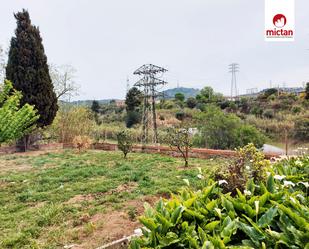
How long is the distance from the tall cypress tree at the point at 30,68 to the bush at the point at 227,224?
12375 millimetres

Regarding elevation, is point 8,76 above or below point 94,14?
below

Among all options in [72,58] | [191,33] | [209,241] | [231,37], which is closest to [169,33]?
[191,33]

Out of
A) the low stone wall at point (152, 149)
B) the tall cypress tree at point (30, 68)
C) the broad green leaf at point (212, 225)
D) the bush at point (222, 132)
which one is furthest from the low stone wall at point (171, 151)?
the broad green leaf at point (212, 225)

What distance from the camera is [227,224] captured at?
5.42 feet

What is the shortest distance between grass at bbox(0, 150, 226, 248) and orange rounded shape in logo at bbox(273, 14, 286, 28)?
5075 mm

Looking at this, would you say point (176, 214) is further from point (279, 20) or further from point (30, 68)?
point (30, 68)

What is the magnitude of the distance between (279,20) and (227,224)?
8342mm

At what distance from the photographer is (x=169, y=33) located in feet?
39.8

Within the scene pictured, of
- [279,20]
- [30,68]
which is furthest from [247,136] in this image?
[30,68]

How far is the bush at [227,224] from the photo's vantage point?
4.99 ft

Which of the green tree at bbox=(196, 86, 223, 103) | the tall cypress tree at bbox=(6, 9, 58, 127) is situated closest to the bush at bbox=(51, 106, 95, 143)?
the tall cypress tree at bbox=(6, 9, 58, 127)

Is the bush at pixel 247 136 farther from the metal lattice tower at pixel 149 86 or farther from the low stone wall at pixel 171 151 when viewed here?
the metal lattice tower at pixel 149 86

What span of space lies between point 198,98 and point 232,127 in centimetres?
→ 1345

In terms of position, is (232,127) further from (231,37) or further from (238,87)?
(238,87)
